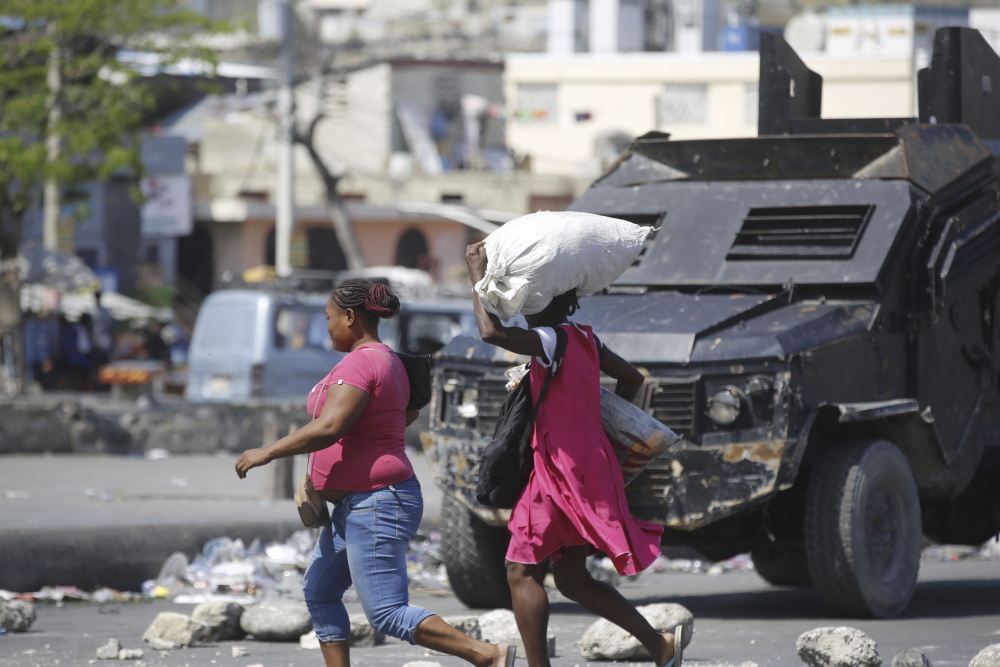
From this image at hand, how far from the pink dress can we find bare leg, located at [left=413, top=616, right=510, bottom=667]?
354mm

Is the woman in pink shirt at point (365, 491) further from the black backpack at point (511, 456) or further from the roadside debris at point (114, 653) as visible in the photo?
the roadside debris at point (114, 653)

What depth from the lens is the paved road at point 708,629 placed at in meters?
6.23

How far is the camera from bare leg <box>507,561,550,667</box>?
505cm

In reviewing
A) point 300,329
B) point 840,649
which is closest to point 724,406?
point 840,649

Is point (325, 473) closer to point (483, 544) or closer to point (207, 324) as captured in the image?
point (483, 544)

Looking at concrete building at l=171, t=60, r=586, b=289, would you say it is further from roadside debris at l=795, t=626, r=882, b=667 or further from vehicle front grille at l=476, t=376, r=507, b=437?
roadside debris at l=795, t=626, r=882, b=667

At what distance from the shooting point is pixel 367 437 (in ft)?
16.3

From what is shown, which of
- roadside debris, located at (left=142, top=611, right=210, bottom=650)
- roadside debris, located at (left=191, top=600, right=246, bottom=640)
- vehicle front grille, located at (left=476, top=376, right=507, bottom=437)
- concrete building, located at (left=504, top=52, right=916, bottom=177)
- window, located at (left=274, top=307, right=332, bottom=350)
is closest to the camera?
roadside debris, located at (left=142, top=611, right=210, bottom=650)

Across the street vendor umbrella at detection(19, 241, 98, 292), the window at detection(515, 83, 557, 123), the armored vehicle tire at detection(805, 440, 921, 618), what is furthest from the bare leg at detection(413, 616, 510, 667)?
the window at detection(515, 83, 557, 123)

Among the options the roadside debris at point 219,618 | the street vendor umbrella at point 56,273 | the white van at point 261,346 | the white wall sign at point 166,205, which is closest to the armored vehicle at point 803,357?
the roadside debris at point 219,618

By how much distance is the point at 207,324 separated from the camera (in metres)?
19.3

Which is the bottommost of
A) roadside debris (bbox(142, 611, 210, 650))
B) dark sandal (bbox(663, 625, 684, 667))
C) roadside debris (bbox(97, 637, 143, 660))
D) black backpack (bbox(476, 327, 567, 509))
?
roadside debris (bbox(142, 611, 210, 650))

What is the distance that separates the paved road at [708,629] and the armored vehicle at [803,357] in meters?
0.28

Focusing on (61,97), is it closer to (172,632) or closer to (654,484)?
(172,632)
